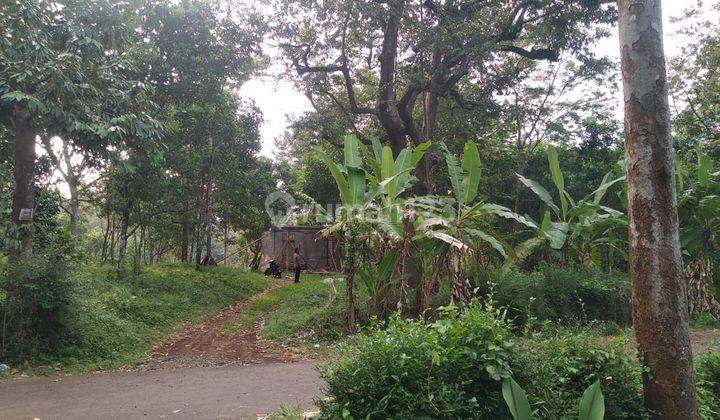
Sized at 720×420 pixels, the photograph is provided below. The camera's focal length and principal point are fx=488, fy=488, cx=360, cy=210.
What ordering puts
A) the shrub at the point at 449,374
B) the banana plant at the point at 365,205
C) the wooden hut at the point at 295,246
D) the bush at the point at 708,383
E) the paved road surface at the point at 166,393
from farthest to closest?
the wooden hut at the point at 295,246 < the banana plant at the point at 365,205 < the paved road surface at the point at 166,393 < the bush at the point at 708,383 < the shrub at the point at 449,374

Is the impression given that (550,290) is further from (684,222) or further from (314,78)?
(314,78)

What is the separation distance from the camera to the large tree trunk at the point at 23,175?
25.3ft

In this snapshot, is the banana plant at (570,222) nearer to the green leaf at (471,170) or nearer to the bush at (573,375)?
the green leaf at (471,170)

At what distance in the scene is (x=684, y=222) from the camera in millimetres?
8000

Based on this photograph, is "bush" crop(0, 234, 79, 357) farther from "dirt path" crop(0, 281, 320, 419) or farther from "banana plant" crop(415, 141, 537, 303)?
"banana plant" crop(415, 141, 537, 303)

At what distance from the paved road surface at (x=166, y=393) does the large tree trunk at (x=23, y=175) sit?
2.35m

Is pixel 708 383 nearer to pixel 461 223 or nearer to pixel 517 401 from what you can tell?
pixel 517 401

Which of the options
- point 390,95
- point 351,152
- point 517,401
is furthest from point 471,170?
point 390,95

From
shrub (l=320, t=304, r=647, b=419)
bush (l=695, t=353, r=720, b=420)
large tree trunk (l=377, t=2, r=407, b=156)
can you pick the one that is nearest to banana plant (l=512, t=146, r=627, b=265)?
bush (l=695, t=353, r=720, b=420)

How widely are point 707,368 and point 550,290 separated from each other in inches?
160

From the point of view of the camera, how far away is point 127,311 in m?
10.2

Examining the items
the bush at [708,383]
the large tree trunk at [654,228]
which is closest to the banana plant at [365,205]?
the large tree trunk at [654,228]

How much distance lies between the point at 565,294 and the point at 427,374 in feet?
20.2

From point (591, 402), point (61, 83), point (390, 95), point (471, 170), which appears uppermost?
point (390, 95)
